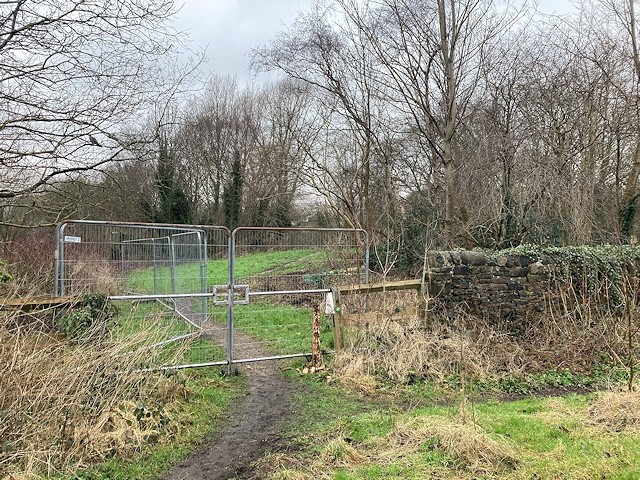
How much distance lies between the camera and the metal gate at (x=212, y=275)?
6277 mm

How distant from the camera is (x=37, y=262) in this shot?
9570 millimetres

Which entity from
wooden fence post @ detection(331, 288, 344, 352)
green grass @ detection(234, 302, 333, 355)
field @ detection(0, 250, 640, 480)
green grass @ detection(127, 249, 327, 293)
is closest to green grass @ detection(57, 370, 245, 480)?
field @ detection(0, 250, 640, 480)

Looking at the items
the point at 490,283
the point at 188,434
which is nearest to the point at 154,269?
the point at 188,434

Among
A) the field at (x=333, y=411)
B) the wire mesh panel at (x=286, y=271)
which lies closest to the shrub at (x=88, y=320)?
the field at (x=333, y=411)

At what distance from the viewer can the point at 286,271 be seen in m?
8.66

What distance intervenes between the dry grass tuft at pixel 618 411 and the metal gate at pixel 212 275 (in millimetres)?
3558

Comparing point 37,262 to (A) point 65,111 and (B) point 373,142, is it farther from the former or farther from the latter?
(B) point 373,142

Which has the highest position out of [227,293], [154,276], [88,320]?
[154,276]

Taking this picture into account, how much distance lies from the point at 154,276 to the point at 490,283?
618 cm

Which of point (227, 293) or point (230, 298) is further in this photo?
point (227, 293)

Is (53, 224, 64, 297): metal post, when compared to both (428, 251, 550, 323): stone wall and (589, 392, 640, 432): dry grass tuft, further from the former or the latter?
(589, 392, 640, 432): dry grass tuft

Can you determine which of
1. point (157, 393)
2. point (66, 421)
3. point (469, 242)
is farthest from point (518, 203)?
point (66, 421)

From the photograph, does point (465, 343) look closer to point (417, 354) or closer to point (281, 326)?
point (417, 354)

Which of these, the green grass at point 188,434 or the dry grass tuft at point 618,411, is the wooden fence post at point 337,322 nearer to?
the green grass at point 188,434
